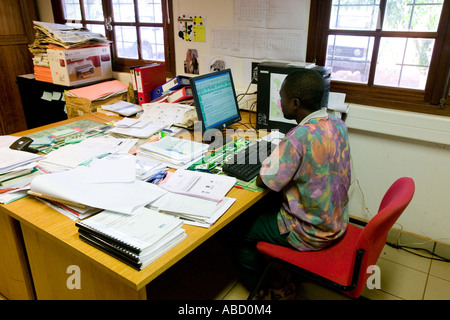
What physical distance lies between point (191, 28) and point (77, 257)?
200 cm

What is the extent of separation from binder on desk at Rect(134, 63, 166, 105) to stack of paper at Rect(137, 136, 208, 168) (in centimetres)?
83

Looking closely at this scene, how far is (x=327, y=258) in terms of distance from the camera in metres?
1.51

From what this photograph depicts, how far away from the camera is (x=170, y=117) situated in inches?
90.2

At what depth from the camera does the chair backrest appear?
1.18m

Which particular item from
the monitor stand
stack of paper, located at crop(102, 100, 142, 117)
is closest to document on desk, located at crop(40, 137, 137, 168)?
the monitor stand

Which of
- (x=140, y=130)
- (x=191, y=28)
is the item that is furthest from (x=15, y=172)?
(x=191, y=28)

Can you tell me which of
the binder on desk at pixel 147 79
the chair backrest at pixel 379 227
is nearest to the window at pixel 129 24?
the binder on desk at pixel 147 79

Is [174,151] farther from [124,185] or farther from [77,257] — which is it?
[77,257]

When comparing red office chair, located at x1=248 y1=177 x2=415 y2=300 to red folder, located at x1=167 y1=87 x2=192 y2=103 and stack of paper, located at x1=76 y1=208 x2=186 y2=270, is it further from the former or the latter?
red folder, located at x1=167 y1=87 x2=192 y2=103

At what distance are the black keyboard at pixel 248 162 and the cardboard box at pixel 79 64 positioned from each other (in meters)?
1.80

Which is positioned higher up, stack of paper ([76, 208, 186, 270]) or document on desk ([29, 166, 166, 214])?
document on desk ([29, 166, 166, 214])

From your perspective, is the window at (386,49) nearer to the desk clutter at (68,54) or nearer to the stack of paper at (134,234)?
the stack of paper at (134,234)
